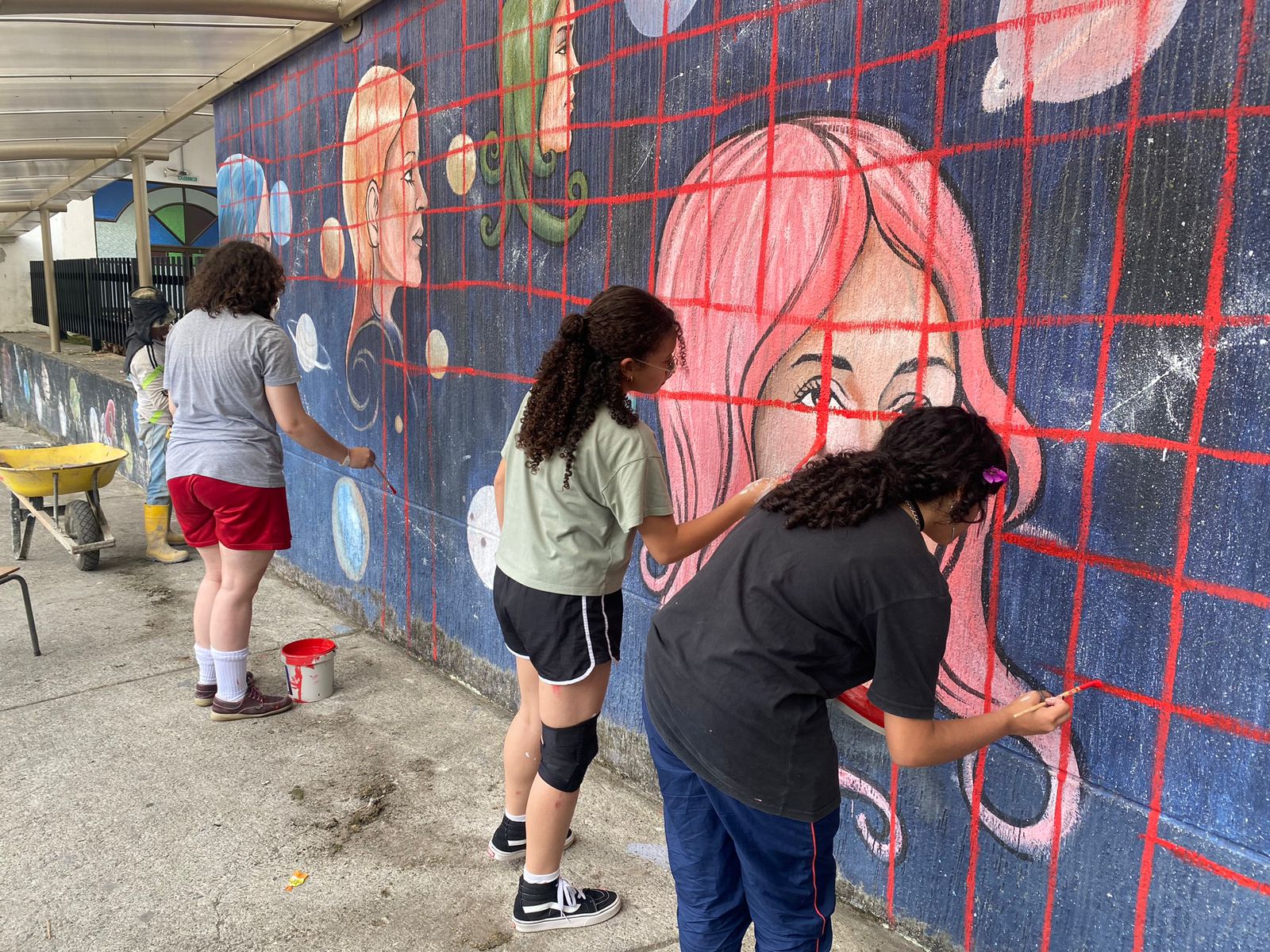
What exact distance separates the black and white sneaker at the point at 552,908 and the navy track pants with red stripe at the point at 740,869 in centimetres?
67

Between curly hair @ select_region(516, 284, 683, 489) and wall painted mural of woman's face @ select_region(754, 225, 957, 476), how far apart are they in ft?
1.61

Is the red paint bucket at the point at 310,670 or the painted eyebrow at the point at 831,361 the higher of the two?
the painted eyebrow at the point at 831,361

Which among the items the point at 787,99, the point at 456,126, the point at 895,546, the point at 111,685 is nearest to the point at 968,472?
the point at 895,546

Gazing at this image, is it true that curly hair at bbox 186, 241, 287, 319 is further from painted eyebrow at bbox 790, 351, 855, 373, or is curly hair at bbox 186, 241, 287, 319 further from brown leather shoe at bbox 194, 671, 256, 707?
painted eyebrow at bbox 790, 351, 855, 373

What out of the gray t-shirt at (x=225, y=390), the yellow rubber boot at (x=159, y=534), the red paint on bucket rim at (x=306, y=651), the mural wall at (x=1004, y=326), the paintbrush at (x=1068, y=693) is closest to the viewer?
the paintbrush at (x=1068, y=693)

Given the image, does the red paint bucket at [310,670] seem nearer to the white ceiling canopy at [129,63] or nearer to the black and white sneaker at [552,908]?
the black and white sneaker at [552,908]

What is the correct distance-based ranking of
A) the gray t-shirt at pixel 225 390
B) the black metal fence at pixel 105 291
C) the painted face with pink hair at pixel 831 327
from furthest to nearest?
the black metal fence at pixel 105 291
the gray t-shirt at pixel 225 390
the painted face with pink hair at pixel 831 327

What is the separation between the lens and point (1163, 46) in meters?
1.83

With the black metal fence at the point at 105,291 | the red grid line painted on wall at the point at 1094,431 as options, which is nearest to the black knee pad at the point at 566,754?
the red grid line painted on wall at the point at 1094,431

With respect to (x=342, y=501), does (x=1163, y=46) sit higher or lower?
higher

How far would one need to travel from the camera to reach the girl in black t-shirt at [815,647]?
1585 millimetres

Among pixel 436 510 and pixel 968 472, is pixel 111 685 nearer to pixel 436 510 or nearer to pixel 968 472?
pixel 436 510

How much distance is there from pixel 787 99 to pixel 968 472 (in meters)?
1.40

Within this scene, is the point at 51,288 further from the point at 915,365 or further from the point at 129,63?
the point at 915,365
